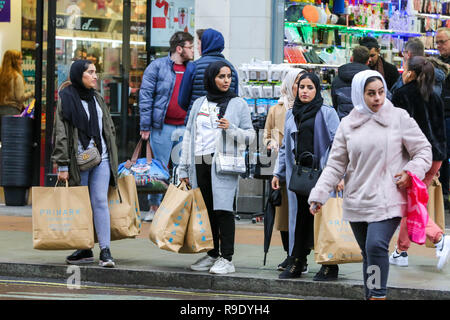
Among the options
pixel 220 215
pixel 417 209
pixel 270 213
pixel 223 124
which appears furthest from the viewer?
pixel 270 213

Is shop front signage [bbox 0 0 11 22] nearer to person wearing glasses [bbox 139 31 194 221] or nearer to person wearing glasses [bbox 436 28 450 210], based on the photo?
person wearing glasses [bbox 139 31 194 221]

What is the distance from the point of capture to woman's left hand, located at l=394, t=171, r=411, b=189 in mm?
6816

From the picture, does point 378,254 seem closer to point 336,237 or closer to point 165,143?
point 336,237

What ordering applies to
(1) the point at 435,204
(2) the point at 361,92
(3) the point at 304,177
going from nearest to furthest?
1. (2) the point at 361,92
2. (3) the point at 304,177
3. (1) the point at 435,204

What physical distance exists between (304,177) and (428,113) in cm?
178

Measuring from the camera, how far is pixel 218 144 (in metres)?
9.09

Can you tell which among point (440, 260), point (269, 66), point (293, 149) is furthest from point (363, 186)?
point (269, 66)

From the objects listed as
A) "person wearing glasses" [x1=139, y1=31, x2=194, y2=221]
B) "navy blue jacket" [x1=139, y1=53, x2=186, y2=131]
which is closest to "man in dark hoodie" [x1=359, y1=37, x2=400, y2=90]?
"person wearing glasses" [x1=139, y1=31, x2=194, y2=221]

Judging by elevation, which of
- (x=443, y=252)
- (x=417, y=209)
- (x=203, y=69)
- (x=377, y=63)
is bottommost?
(x=443, y=252)

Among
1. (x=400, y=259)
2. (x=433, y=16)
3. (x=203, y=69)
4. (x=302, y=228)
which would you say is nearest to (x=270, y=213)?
(x=302, y=228)

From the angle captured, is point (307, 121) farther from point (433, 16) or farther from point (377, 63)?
point (433, 16)

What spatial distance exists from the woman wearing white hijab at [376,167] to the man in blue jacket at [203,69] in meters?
3.23

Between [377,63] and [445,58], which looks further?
[377,63]

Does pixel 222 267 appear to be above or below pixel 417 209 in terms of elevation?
below
